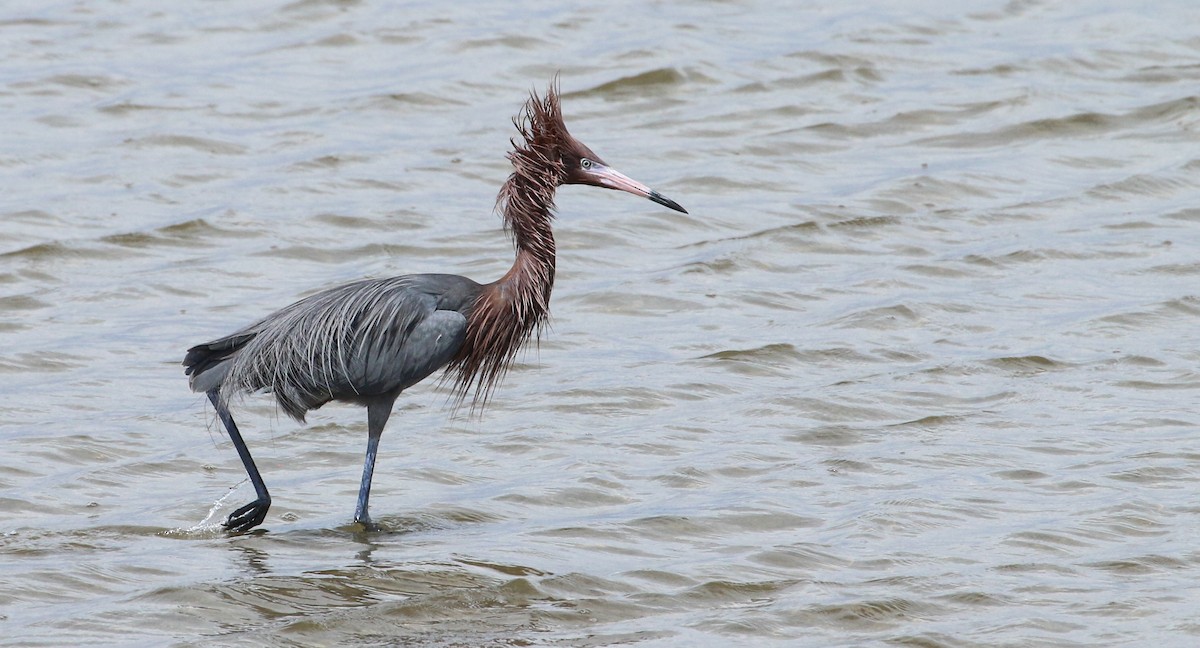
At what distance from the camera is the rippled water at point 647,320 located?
25.0ft

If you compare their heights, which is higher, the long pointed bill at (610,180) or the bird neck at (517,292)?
the long pointed bill at (610,180)

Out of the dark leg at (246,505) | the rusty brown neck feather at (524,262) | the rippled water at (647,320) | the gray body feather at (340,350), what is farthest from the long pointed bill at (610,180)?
the dark leg at (246,505)

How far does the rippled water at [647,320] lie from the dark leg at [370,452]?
0.30ft

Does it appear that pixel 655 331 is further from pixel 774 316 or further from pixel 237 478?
pixel 237 478

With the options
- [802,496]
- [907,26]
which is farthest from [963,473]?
[907,26]

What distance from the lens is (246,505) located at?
8500mm

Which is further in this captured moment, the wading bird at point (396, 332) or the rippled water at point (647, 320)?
the wading bird at point (396, 332)

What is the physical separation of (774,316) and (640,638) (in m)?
5.55

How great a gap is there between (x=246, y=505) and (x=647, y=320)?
446 cm

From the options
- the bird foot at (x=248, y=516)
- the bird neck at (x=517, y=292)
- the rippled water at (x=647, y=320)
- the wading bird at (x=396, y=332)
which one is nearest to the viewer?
the rippled water at (x=647, y=320)

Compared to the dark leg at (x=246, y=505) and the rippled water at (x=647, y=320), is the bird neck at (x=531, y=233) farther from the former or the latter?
the dark leg at (x=246, y=505)

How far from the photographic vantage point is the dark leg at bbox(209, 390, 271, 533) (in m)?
8.41

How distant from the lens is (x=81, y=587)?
7.50 metres

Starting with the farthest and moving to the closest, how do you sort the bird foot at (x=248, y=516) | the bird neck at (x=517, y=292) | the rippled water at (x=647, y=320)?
the bird neck at (x=517, y=292) → the bird foot at (x=248, y=516) → the rippled water at (x=647, y=320)
